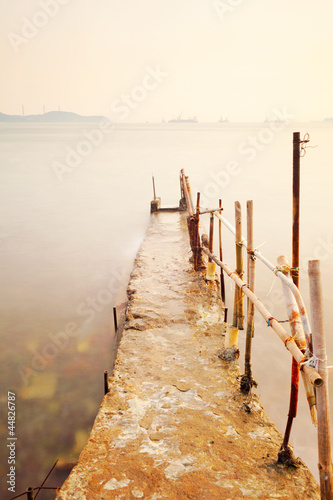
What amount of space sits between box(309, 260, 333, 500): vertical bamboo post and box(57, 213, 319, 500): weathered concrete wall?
55cm

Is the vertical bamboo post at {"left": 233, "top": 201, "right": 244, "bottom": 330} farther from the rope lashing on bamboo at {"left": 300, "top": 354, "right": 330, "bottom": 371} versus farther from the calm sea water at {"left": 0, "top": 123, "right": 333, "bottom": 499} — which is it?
the rope lashing on bamboo at {"left": 300, "top": 354, "right": 330, "bottom": 371}

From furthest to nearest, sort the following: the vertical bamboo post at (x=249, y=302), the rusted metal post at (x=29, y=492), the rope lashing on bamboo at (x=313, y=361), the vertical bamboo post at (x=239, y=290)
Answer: the vertical bamboo post at (x=239, y=290) < the vertical bamboo post at (x=249, y=302) < the rusted metal post at (x=29, y=492) < the rope lashing on bamboo at (x=313, y=361)

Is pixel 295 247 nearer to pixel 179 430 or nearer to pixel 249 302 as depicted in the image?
pixel 249 302

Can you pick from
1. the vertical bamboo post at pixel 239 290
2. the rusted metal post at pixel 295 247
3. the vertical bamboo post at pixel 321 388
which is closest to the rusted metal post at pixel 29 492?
the rusted metal post at pixel 295 247

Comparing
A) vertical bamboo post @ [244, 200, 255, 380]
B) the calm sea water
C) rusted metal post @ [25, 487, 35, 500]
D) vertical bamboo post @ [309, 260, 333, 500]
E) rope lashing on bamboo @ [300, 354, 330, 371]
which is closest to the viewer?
vertical bamboo post @ [309, 260, 333, 500]

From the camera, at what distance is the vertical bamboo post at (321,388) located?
2428mm

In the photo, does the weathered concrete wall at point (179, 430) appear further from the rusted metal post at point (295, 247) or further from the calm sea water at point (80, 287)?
the calm sea water at point (80, 287)

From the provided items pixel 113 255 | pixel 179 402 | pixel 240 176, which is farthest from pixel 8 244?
pixel 240 176

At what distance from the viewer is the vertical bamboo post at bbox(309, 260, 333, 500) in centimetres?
243

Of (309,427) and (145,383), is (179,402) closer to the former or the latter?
(145,383)

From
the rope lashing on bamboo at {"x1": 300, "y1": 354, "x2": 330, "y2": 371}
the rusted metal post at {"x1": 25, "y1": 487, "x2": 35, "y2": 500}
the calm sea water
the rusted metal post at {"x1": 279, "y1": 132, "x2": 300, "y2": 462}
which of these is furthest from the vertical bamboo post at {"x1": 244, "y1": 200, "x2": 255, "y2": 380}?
the rusted metal post at {"x1": 25, "y1": 487, "x2": 35, "y2": 500}

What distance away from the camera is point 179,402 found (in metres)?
4.06

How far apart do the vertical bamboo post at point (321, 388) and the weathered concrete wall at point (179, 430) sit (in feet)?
1.80

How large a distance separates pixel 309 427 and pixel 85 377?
374 cm
